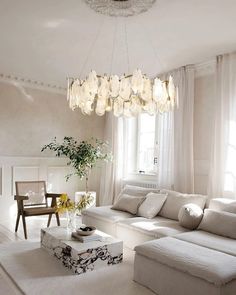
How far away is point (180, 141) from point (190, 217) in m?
1.64

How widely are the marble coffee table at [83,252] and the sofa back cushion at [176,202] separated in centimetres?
116

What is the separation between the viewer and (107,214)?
447cm

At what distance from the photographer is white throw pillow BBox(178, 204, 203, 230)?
3.67 meters

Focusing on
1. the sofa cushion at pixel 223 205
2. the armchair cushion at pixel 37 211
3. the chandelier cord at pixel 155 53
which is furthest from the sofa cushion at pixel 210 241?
the chandelier cord at pixel 155 53

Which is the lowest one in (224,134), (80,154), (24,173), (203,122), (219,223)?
(219,223)

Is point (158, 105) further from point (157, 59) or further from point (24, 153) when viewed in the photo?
point (24, 153)

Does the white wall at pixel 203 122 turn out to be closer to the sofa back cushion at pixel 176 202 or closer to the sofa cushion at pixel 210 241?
the sofa back cushion at pixel 176 202

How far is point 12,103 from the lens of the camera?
5.73m

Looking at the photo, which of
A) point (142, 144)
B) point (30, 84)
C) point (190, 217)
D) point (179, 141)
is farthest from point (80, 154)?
point (190, 217)

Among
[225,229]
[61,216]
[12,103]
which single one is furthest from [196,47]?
[61,216]

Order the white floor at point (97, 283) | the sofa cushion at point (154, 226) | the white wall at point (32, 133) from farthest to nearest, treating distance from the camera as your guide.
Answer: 1. the white wall at point (32, 133)
2. the sofa cushion at point (154, 226)
3. the white floor at point (97, 283)

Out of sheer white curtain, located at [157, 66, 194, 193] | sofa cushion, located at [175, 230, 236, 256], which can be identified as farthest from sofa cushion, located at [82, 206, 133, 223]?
sofa cushion, located at [175, 230, 236, 256]

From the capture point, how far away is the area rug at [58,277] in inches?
109

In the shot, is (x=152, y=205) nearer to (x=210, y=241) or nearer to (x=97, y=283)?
(x=210, y=241)
